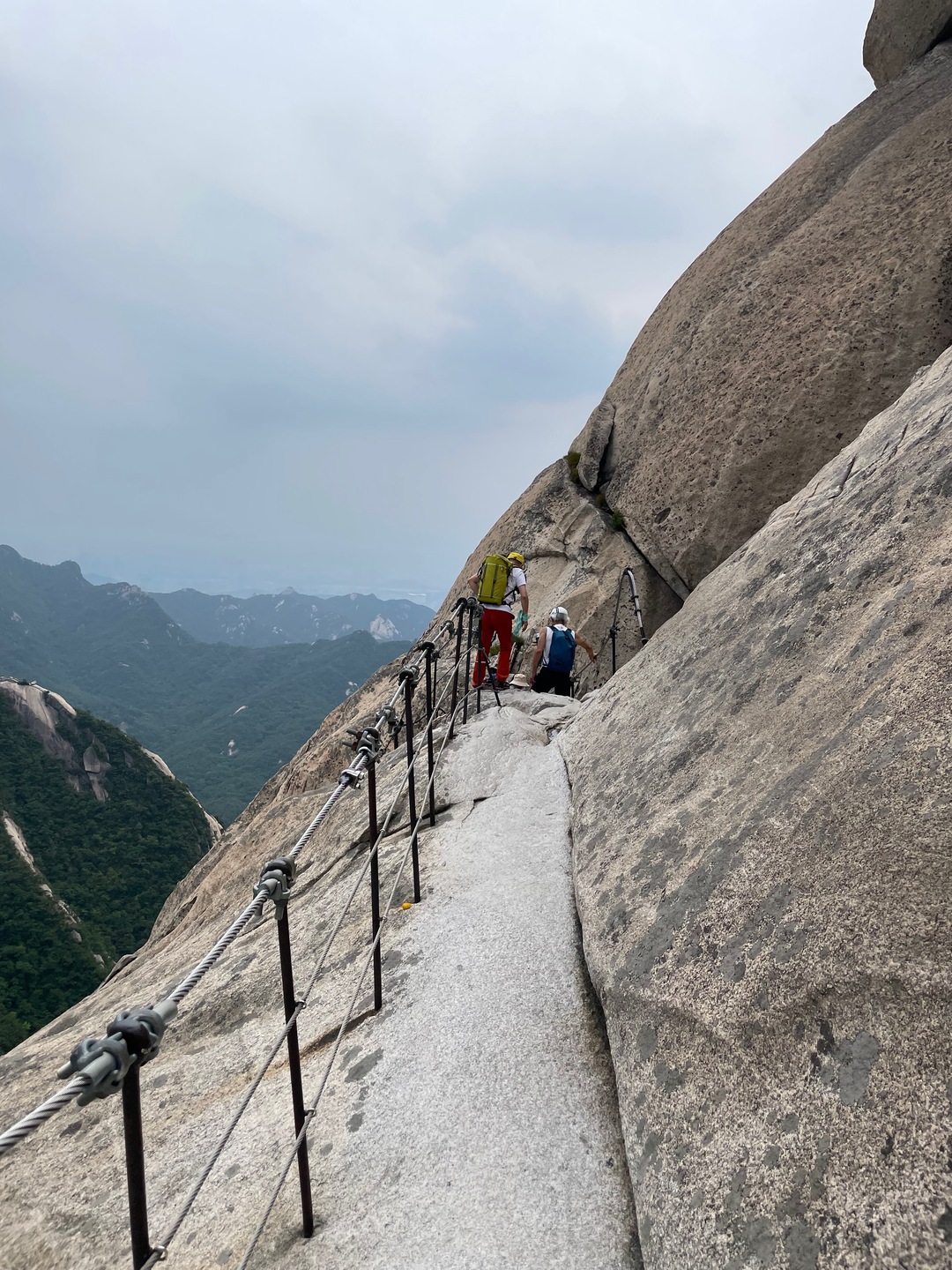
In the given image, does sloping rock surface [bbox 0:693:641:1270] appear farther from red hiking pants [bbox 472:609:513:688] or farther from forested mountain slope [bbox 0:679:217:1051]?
forested mountain slope [bbox 0:679:217:1051]

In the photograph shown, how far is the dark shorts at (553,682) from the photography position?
36.9ft

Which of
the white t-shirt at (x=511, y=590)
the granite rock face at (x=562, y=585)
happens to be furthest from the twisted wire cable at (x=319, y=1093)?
the granite rock face at (x=562, y=585)

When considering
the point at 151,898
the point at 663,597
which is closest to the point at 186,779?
the point at 151,898

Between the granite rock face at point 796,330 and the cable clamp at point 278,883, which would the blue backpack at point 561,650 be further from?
the cable clamp at point 278,883

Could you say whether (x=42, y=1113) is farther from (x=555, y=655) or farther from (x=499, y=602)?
(x=555, y=655)

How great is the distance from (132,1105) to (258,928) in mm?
4753

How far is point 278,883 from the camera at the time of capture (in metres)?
2.97

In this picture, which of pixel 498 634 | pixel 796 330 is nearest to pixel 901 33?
pixel 796 330

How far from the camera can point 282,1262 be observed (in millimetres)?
2990

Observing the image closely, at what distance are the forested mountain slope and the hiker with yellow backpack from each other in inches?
1738

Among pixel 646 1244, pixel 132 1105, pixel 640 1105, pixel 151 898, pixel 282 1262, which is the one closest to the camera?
pixel 132 1105

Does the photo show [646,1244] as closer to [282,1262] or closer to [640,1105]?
[640,1105]

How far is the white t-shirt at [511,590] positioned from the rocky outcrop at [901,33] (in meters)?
11.8

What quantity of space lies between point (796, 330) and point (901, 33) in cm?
703
